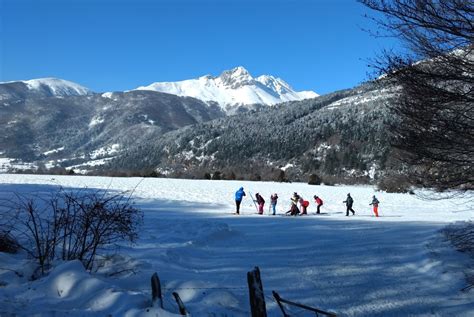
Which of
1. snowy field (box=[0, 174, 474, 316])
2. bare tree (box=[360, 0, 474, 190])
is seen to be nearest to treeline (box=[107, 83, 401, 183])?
Result: snowy field (box=[0, 174, 474, 316])

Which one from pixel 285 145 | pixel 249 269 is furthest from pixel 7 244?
pixel 285 145

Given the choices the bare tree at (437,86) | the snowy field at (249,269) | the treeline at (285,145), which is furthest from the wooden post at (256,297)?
the treeline at (285,145)

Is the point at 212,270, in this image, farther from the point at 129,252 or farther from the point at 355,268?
the point at 355,268

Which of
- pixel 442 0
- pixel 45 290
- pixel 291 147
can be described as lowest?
pixel 45 290

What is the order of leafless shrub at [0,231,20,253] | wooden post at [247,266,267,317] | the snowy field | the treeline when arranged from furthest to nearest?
the treeline → leafless shrub at [0,231,20,253] → the snowy field → wooden post at [247,266,267,317]

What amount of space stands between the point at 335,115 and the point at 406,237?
136m

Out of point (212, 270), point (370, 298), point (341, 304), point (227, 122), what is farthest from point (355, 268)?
point (227, 122)

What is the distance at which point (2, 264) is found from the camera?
21.0 ft

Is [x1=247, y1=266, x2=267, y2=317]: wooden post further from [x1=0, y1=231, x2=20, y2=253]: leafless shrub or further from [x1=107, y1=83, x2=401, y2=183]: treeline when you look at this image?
[x1=107, y1=83, x2=401, y2=183]: treeline

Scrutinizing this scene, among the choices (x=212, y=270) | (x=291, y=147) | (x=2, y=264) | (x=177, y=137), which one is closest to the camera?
(x=2, y=264)

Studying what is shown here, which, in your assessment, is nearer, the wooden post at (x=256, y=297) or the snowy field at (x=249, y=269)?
the wooden post at (x=256, y=297)

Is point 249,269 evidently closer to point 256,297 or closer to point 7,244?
point 256,297

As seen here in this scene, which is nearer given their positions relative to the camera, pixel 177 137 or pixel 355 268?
pixel 355 268

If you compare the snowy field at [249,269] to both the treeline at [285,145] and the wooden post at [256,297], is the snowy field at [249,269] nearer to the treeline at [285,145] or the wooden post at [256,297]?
the wooden post at [256,297]
